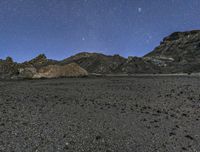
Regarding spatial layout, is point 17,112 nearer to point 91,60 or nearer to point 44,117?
point 44,117

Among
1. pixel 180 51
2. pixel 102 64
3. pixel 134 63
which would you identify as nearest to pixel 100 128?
pixel 134 63

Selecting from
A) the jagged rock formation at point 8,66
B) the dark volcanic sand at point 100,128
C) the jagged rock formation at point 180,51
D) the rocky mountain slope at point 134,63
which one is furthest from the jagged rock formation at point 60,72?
the jagged rock formation at point 180,51

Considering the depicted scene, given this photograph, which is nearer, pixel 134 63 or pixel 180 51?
pixel 134 63

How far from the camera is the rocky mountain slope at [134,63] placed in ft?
258

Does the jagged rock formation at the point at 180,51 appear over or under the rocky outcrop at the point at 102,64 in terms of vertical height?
over

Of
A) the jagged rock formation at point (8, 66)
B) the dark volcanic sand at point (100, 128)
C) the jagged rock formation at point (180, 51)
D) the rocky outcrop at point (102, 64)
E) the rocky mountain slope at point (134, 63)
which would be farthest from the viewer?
the jagged rock formation at point (180, 51)

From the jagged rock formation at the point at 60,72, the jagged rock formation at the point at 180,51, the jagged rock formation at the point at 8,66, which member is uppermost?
the jagged rock formation at the point at 180,51

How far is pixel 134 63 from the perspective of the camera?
98.9 meters

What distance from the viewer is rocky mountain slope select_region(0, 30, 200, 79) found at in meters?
78.7

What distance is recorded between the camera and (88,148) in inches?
305

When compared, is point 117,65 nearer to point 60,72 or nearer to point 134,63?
point 134,63

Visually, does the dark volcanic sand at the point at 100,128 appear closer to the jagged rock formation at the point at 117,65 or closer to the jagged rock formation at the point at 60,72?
the jagged rock formation at the point at 60,72

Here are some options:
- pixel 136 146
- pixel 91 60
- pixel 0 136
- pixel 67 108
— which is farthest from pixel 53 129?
pixel 91 60

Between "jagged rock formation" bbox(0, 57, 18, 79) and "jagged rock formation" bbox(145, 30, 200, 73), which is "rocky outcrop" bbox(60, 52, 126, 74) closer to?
"jagged rock formation" bbox(145, 30, 200, 73)
